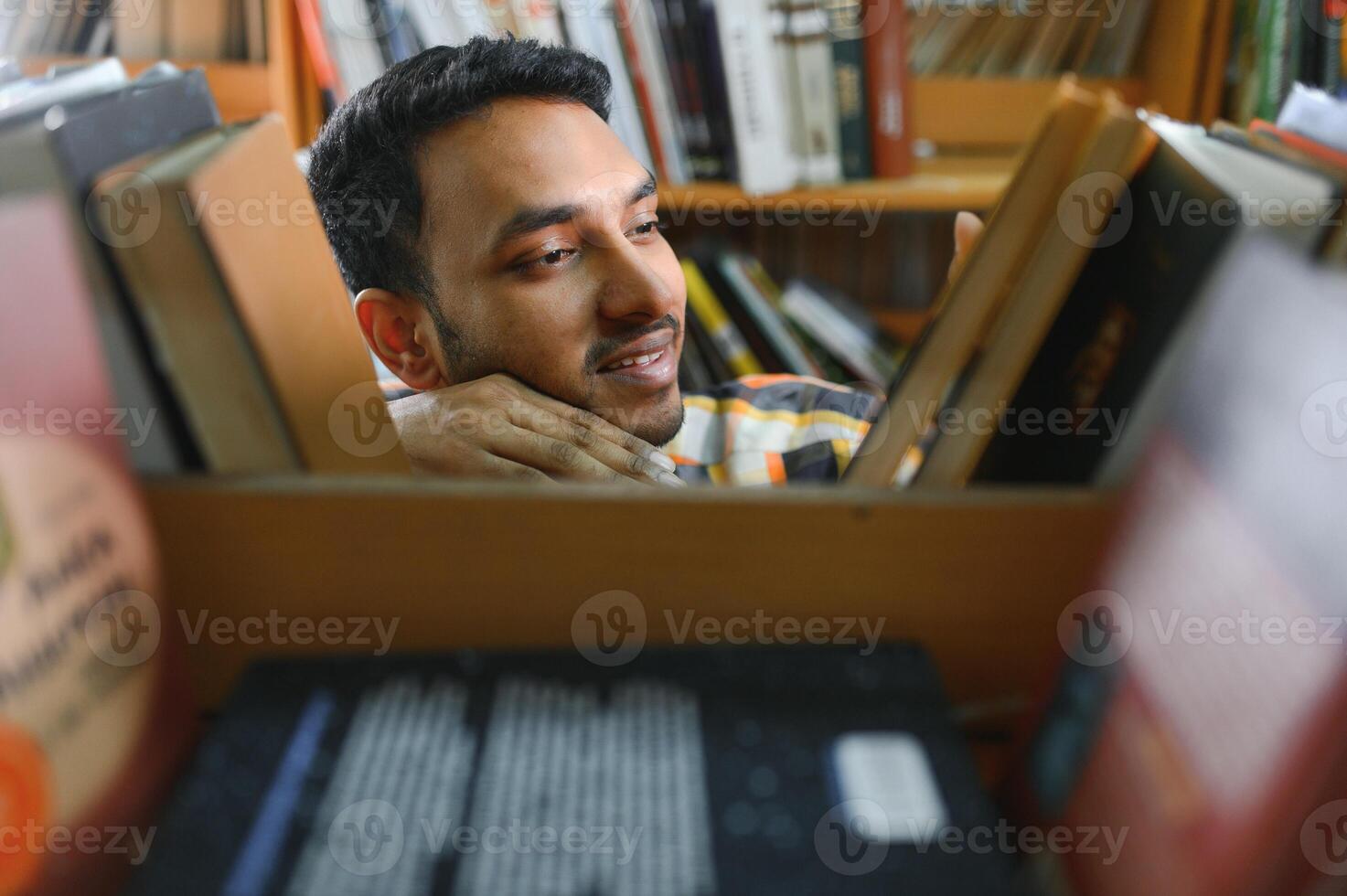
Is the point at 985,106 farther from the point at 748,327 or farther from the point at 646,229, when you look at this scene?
the point at 646,229

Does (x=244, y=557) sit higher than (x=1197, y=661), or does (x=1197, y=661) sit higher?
(x=244, y=557)

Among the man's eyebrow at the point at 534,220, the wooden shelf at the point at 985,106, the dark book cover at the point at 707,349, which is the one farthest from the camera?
the wooden shelf at the point at 985,106

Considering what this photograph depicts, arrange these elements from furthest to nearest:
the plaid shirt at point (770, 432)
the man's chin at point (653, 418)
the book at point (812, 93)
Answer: the book at point (812, 93), the plaid shirt at point (770, 432), the man's chin at point (653, 418)

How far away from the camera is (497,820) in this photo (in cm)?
54

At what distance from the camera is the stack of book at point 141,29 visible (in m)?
1.62

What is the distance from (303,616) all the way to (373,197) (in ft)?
1.89

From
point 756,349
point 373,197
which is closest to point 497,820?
point 373,197

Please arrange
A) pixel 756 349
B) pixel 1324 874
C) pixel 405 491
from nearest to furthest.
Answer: pixel 1324 874, pixel 405 491, pixel 756 349

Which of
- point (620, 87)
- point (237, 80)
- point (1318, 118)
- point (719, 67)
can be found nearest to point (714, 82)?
point (719, 67)

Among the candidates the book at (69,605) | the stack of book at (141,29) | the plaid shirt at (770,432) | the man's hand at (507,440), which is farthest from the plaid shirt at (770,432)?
the stack of book at (141,29)

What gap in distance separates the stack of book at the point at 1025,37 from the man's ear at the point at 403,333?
1.38m

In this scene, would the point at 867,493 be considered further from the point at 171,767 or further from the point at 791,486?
the point at 171,767

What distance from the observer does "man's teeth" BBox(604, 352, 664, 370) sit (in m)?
1.08

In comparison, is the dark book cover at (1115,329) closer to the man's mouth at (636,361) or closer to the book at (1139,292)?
the book at (1139,292)
